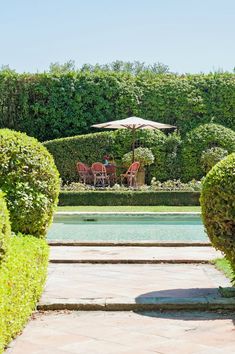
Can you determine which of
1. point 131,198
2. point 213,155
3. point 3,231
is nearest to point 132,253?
point 3,231

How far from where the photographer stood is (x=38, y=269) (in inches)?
238

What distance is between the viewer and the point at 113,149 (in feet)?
73.5

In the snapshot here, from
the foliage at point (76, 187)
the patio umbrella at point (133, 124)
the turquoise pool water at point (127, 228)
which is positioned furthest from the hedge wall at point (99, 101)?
the turquoise pool water at point (127, 228)

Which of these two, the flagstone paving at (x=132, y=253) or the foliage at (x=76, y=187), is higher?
the flagstone paving at (x=132, y=253)

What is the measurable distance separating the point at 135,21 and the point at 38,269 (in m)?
20.5

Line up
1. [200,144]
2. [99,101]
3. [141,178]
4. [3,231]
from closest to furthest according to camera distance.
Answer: [3,231]
[141,178]
[200,144]
[99,101]

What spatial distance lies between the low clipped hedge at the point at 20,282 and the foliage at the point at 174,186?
1324 centimetres

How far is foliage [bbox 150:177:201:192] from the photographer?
1958 centimetres

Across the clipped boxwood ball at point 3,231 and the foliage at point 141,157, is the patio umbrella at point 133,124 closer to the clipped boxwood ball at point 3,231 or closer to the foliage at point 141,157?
the foliage at point 141,157

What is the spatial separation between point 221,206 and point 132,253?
371 centimetres

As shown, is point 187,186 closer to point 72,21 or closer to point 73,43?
point 72,21

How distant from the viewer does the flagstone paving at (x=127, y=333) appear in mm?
4648

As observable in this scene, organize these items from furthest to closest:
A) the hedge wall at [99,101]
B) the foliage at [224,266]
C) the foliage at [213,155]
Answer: the hedge wall at [99,101] < the foliage at [213,155] < the foliage at [224,266]

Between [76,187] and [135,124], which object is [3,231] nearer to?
[76,187]
